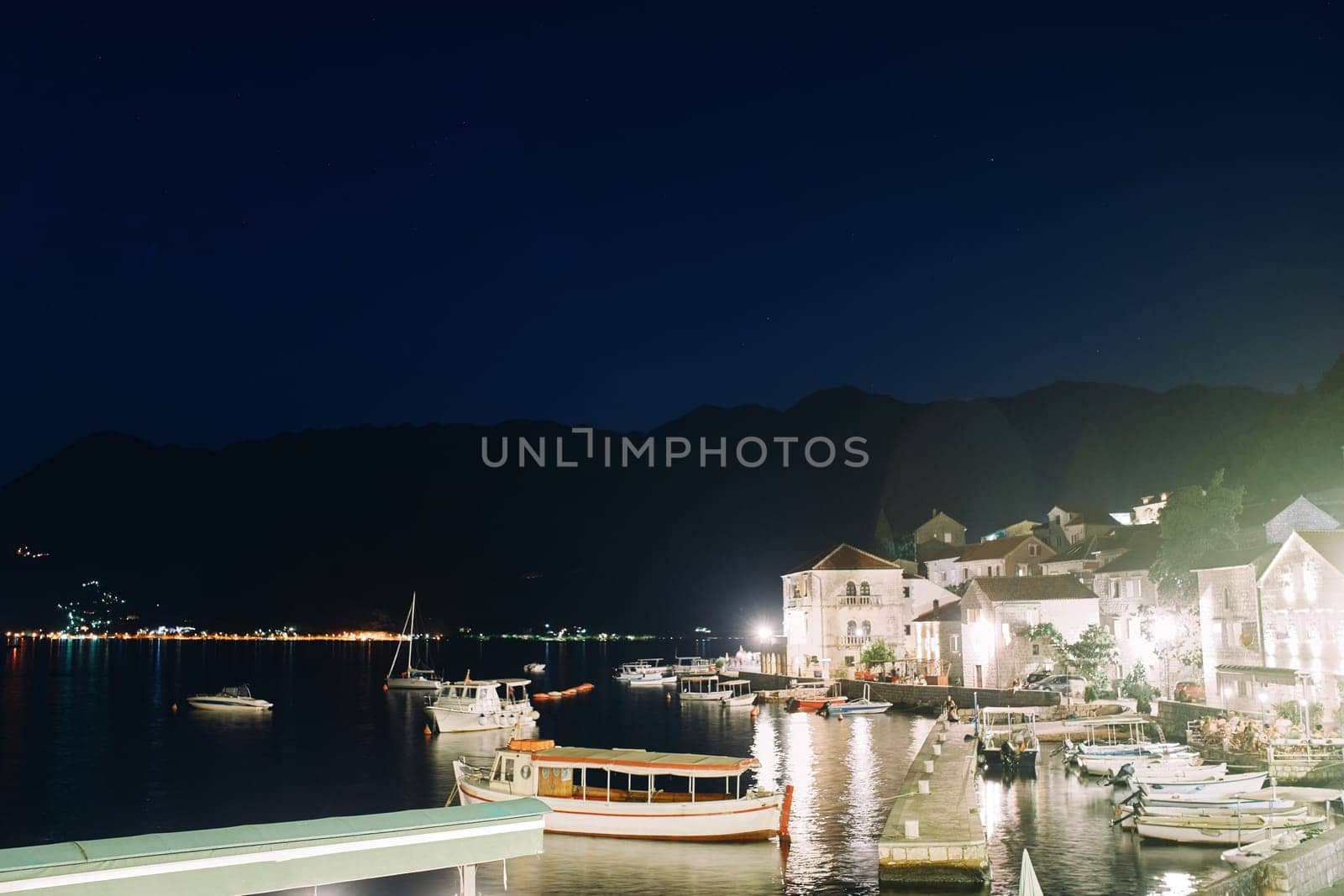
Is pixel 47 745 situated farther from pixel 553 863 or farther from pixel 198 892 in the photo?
pixel 198 892

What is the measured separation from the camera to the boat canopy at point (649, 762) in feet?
114

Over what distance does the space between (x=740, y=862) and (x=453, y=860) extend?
21956 millimetres

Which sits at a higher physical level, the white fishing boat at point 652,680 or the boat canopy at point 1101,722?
the boat canopy at point 1101,722

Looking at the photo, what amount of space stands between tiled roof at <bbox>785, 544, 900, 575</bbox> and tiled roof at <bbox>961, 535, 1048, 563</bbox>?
13.4m

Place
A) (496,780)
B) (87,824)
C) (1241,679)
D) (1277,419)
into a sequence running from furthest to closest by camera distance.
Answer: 1. (1277,419)
2. (1241,679)
3. (87,824)
4. (496,780)

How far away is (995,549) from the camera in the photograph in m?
96.0

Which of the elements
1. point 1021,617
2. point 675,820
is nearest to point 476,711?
point 1021,617

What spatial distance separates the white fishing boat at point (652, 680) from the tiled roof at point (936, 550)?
33112mm

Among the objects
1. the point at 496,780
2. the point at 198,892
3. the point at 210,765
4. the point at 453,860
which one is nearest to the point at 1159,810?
the point at 496,780

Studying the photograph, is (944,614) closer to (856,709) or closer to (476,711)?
(856,709)

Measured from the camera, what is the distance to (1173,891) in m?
27.2

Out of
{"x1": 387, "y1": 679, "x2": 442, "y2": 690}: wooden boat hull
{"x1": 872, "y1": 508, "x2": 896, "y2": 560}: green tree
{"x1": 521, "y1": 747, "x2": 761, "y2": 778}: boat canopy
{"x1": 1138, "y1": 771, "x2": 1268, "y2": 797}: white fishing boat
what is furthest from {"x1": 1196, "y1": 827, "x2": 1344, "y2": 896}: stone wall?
{"x1": 872, "y1": 508, "x2": 896, "y2": 560}: green tree

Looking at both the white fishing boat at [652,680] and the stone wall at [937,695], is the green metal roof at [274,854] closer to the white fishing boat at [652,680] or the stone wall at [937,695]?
the stone wall at [937,695]

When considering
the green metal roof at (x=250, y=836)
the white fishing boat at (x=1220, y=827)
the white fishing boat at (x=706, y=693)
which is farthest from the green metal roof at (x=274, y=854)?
the white fishing boat at (x=706, y=693)
